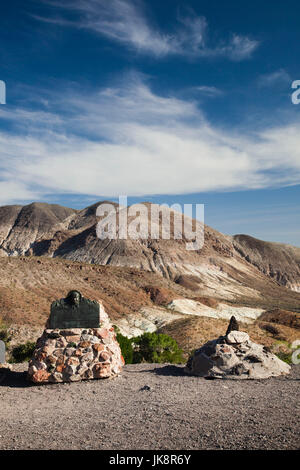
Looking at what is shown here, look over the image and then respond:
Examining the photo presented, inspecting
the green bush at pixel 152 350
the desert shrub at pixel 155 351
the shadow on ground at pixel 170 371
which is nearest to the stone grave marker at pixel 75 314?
the shadow on ground at pixel 170 371

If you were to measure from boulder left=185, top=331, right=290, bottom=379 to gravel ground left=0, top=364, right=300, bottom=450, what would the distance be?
355 mm

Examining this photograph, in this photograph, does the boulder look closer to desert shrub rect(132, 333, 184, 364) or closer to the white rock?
the white rock

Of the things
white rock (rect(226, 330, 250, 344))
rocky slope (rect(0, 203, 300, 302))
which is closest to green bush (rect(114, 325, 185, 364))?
white rock (rect(226, 330, 250, 344))

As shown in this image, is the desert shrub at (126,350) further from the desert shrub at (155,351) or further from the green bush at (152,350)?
the desert shrub at (155,351)

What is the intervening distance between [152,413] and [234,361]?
4223 millimetres

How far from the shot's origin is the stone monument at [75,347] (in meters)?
10.3

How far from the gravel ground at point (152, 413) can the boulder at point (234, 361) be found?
A: 36 centimetres

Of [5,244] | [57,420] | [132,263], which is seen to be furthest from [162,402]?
[5,244]

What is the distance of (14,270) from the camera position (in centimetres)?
4375

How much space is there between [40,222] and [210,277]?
88403 mm

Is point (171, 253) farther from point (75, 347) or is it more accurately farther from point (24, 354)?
point (75, 347)

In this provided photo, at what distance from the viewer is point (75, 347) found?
10.6 meters
